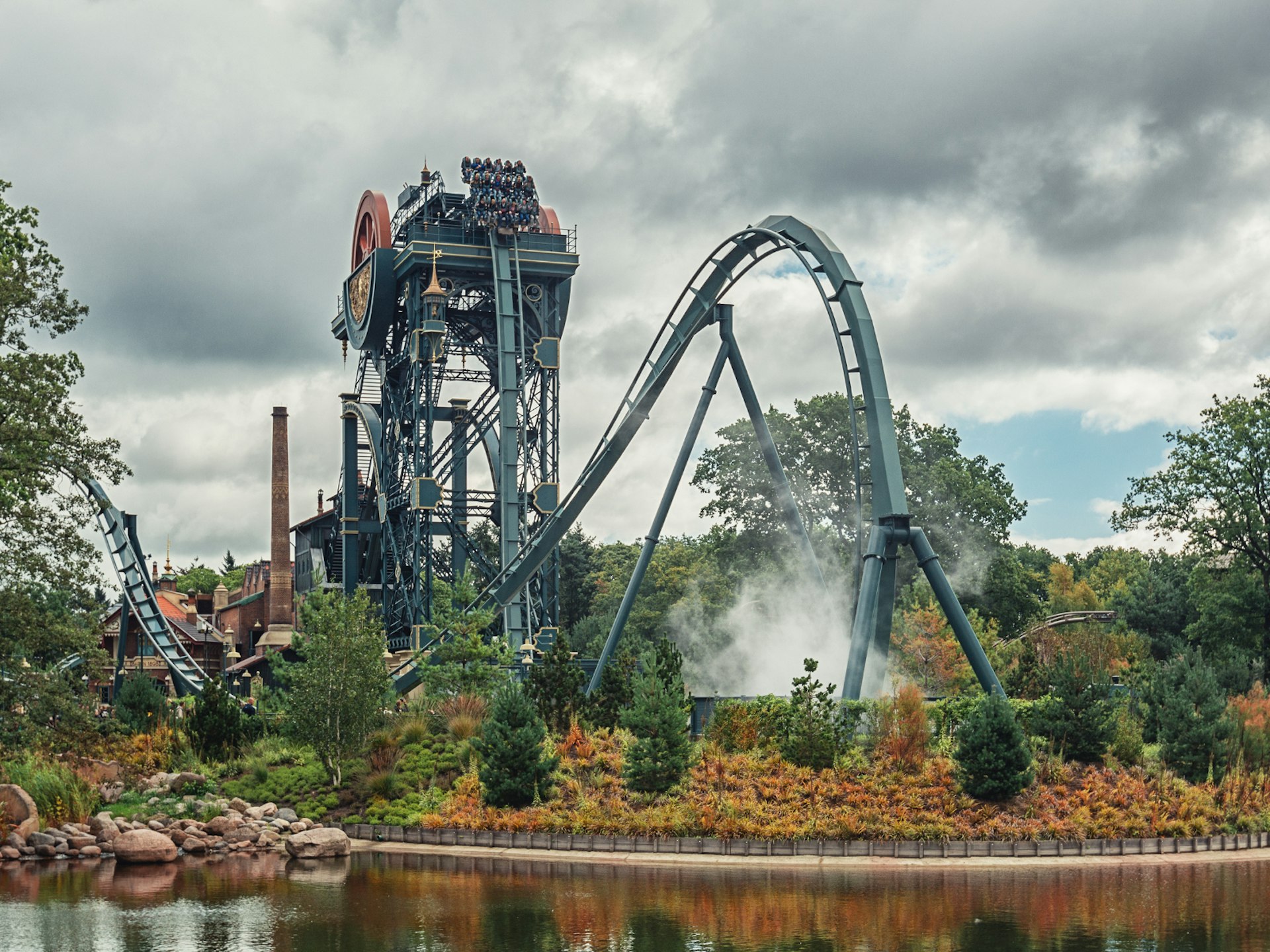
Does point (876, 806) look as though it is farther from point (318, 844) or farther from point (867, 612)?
point (318, 844)

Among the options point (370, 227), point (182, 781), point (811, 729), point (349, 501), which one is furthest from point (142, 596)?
point (811, 729)

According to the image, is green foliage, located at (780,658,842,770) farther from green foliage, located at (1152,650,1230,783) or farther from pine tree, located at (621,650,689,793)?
green foliage, located at (1152,650,1230,783)

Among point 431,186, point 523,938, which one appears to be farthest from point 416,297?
point 523,938

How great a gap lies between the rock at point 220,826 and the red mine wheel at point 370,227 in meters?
39.3

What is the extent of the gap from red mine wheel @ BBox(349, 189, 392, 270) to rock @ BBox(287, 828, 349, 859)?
40772 millimetres

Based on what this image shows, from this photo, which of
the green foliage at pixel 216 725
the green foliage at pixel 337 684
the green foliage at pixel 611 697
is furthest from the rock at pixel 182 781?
the green foliage at pixel 611 697

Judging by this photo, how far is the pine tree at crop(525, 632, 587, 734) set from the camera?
31.5 m

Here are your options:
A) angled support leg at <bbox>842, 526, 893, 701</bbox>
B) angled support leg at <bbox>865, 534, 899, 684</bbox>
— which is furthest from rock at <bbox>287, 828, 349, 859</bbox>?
angled support leg at <bbox>865, 534, 899, 684</bbox>

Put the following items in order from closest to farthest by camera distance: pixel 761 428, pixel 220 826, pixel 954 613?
1. pixel 954 613
2. pixel 220 826
3. pixel 761 428

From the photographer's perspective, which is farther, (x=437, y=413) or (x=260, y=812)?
(x=437, y=413)

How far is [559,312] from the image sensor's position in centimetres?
6181

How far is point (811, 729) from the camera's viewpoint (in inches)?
1093

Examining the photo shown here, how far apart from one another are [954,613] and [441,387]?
35.9 m

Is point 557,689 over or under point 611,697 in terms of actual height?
over
